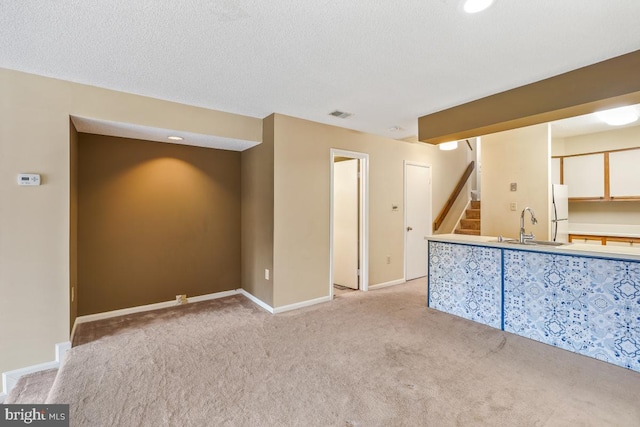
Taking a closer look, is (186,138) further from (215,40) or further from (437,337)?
(437,337)

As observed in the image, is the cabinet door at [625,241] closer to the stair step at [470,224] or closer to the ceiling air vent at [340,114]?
the stair step at [470,224]

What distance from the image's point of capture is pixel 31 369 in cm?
248

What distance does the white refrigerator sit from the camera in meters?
4.10

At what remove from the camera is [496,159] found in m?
4.59

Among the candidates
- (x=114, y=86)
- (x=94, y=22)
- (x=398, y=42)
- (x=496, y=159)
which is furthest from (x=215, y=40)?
(x=496, y=159)

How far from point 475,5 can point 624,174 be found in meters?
4.56

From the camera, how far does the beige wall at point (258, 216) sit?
3.69 m

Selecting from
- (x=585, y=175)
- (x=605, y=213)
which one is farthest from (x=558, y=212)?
(x=605, y=213)

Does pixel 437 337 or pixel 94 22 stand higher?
pixel 94 22

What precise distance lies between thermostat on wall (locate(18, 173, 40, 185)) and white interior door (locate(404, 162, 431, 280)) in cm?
463

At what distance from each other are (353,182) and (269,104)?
1.88m

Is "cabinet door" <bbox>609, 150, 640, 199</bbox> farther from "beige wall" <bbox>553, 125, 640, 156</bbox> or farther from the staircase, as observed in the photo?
the staircase

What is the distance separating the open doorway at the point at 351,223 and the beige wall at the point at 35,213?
3.08m

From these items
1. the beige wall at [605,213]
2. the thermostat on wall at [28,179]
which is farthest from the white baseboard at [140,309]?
the beige wall at [605,213]
